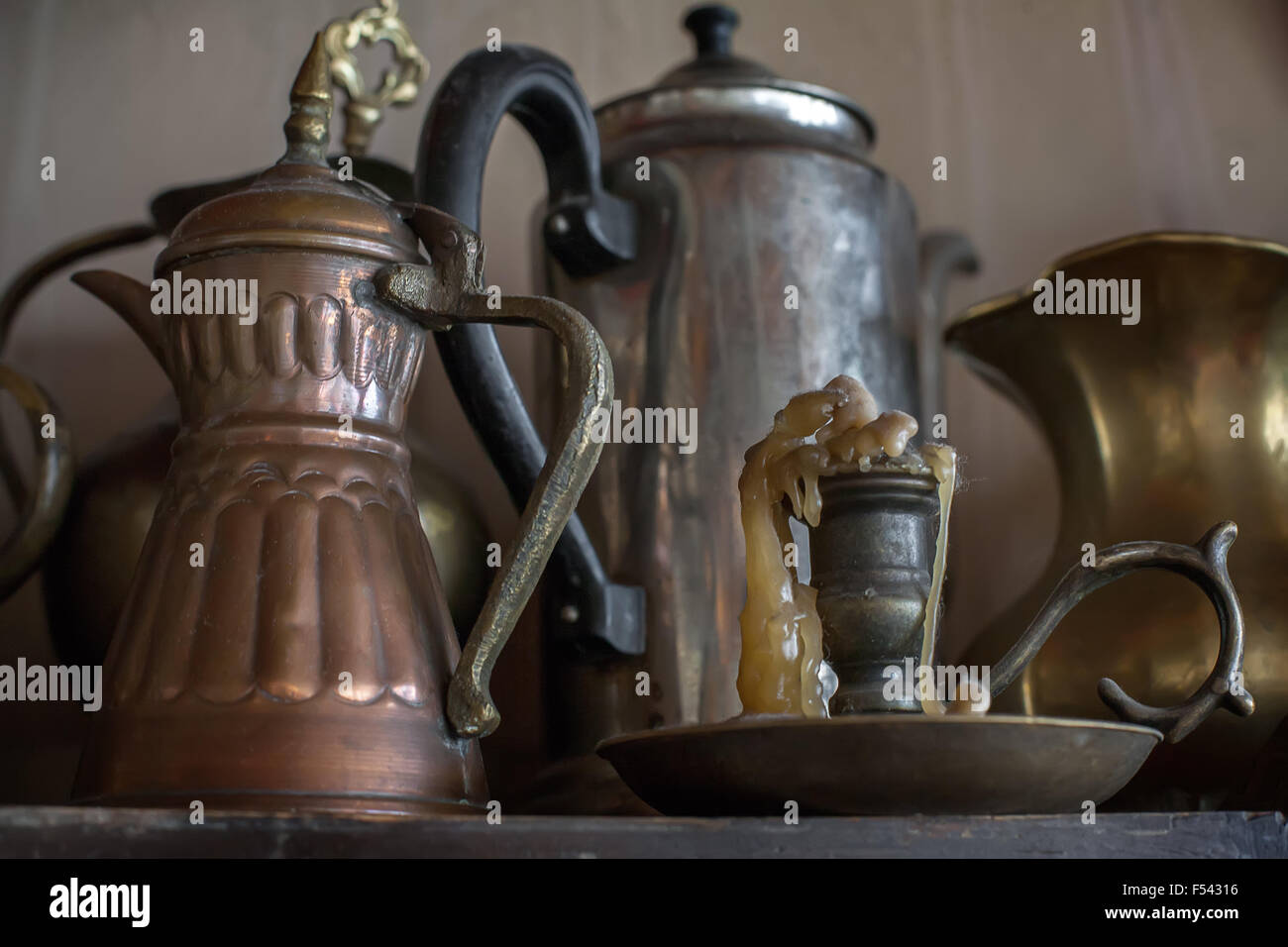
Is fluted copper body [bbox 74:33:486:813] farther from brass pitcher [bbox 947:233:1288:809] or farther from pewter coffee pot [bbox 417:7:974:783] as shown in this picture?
brass pitcher [bbox 947:233:1288:809]

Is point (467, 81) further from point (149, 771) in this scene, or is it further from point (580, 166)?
point (149, 771)

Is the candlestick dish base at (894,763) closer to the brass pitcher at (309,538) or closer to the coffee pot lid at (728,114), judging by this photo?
the brass pitcher at (309,538)

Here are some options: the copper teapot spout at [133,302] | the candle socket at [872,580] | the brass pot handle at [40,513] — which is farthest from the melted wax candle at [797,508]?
the brass pot handle at [40,513]

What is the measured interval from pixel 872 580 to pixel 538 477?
122 millimetres

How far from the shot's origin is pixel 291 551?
47 centimetres

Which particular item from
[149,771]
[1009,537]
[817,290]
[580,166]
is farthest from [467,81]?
[1009,537]

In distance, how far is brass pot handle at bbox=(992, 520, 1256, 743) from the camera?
51 centimetres

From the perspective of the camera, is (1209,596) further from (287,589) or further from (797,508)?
(287,589)

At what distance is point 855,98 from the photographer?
97cm

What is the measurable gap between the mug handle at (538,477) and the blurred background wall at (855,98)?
39 centimetres

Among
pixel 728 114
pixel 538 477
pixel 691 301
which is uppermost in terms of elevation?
pixel 728 114

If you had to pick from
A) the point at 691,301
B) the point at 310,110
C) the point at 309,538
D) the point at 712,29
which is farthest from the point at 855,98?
the point at 309,538

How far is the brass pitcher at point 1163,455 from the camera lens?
2.03ft
